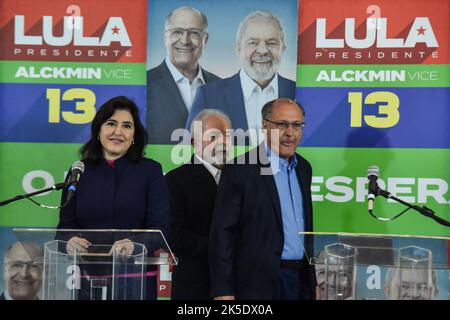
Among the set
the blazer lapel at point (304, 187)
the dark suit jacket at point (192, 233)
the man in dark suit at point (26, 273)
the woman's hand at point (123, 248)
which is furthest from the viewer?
the dark suit jacket at point (192, 233)

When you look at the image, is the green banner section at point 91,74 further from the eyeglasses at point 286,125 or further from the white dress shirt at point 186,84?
the eyeglasses at point 286,125

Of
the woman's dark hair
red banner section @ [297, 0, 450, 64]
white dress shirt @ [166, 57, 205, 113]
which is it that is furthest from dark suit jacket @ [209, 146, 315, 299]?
red banner section @ [297, 0, 450, 64]

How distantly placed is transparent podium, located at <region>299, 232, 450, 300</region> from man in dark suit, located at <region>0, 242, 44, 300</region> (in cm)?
161

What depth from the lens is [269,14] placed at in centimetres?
700

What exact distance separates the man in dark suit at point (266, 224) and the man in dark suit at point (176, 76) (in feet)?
3.34

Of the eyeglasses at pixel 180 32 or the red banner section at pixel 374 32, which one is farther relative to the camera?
the eyeglasses at pixel 180 32

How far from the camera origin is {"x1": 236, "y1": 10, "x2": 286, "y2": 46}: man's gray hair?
6.98m

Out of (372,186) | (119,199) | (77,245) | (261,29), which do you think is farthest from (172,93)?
(77,245)

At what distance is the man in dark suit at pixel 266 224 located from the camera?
19.5 feet

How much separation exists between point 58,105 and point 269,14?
184cm

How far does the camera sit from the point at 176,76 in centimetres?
705

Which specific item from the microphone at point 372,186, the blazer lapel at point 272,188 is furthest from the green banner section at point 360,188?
the microphone at point 372,186

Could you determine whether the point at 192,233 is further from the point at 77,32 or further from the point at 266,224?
the point at 77,32
